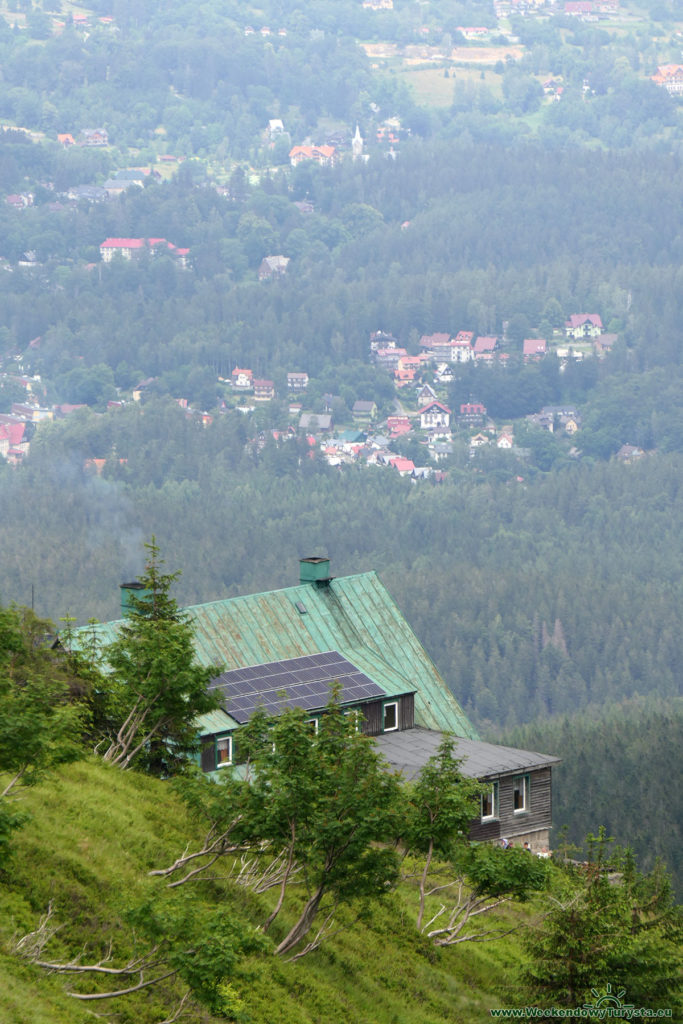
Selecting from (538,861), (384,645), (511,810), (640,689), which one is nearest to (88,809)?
(538,861)

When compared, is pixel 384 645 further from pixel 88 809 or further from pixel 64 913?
pixel 64 913

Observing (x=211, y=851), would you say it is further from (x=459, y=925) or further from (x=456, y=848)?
(x=459, y=925)

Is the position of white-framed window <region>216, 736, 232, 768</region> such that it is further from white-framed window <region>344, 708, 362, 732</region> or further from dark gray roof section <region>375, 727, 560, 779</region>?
white-framed window <region>344, 708, 362, 732</region>

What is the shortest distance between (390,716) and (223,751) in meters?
6.54

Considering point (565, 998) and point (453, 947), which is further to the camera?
point (453, 947)

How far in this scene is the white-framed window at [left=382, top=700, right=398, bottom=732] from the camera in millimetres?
48909

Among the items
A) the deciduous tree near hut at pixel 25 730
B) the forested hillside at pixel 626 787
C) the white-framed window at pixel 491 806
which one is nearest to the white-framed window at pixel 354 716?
the deciduous tree near hut at pixel 25 730

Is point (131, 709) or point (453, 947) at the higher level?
point (131, 709)

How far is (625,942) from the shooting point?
90.2 feet

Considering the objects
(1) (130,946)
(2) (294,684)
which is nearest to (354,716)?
(1) (130,946)

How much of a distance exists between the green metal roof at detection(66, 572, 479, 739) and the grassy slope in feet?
45.7

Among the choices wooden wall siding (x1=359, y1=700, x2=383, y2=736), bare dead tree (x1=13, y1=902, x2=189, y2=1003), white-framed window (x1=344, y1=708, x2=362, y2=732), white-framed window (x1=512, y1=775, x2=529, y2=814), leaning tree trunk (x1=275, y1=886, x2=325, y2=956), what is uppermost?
wooden wall siding (x1=359, y1=700, x2=383, y2=736)

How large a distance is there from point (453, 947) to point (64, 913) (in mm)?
10688

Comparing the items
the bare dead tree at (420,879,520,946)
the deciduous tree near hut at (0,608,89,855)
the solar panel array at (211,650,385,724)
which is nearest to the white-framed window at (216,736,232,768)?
the solar panel array at (211,650,385,724)
